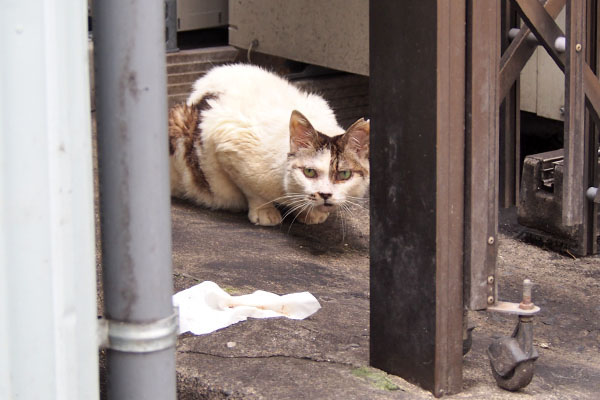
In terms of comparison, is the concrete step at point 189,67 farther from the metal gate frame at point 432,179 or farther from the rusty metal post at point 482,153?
the rusty metal post at point 482,153

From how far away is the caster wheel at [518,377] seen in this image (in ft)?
7.54

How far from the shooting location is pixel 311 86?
245 inches

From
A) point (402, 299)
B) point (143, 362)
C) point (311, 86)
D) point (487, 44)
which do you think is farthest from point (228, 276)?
point (311, 86)

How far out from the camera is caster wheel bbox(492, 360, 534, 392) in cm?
230

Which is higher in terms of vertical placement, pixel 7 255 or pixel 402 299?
pixel 7 255

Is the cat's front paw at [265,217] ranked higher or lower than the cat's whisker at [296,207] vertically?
lower

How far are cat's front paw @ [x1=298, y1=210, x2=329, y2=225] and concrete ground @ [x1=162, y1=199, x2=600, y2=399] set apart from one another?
3 centimetres

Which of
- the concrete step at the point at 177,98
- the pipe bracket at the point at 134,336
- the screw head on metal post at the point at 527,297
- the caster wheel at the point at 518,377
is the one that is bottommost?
the caster wheel at the point at 518,377

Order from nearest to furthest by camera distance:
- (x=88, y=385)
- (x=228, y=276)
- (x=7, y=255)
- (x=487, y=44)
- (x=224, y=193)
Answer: (x=7, y=255), (x=88, y=385), (x=487, y=44), (x=228, y=276), (x=224, y=193)

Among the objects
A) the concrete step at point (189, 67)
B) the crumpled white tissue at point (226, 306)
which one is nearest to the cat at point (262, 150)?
the concrete step at point (189, 67)

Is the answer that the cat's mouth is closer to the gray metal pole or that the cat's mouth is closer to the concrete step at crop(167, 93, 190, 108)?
the concrete step at crop(167, 93, 190, 108)

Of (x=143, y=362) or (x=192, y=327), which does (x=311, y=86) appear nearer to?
Answer: (x=192, y=327)

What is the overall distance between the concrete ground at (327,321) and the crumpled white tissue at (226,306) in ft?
0.16

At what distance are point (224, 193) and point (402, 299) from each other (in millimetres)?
2758
